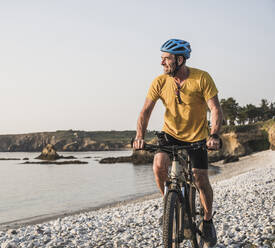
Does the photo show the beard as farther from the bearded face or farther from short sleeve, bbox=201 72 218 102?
short sleeve, bbox=201 72 218 102

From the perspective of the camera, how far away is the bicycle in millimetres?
2742

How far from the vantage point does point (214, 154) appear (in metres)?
37.8

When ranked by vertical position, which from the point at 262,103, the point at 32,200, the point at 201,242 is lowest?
the point at 32,200

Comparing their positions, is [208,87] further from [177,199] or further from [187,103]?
[177,199]

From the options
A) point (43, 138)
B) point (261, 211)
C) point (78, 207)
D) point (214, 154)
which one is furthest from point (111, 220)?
point (43, 138)

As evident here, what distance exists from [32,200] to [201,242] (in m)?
14.6

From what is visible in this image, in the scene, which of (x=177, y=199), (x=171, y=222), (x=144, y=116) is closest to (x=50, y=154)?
(x=144, y=116)

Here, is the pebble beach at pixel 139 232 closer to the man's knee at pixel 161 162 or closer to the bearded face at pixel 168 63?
the man's knee at pixel 161 162

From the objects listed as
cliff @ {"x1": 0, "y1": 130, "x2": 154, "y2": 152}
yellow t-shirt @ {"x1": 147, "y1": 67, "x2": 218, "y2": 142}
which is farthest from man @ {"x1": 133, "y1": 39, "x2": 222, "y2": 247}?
cliff @ {"x1": 0, "y1": 130, "x2": 154, "y2": 152}

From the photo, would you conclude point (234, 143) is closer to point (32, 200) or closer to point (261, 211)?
point (32, 200)

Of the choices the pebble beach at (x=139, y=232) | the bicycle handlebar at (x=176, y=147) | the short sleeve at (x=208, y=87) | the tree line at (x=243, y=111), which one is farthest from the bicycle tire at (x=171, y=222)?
the tree line at (x=243, y=111)

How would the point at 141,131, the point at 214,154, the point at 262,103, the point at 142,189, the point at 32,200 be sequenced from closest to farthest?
the point at 141,131 → the point at 32,200 → the point at 142,189 → the point at 214,154 → the point at 262,103

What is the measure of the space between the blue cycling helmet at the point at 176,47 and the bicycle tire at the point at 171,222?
1440 millimetres

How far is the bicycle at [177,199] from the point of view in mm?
2742
